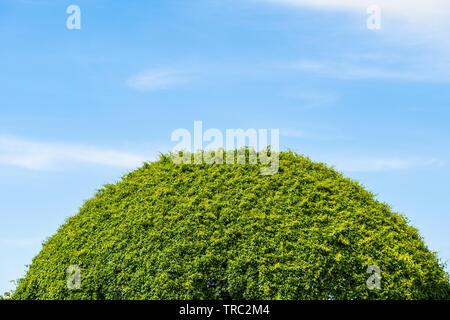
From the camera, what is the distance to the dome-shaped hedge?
805cm

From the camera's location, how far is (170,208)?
364 inches

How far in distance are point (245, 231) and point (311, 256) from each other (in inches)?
49.6

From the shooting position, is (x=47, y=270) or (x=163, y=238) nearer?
(x=163, y=238)

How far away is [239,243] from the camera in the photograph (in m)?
8.34

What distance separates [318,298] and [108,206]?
493 cm

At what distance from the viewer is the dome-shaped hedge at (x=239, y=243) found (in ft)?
26.4

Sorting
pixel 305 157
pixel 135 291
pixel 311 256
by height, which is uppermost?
pixel 305 157

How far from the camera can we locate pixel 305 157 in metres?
10.6
